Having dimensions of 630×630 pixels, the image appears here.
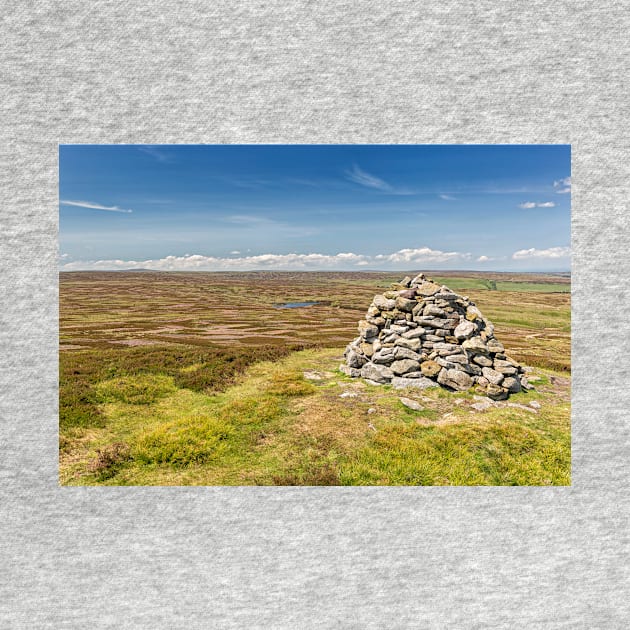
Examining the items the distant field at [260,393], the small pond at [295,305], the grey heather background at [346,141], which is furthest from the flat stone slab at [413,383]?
the small pond at [295,305]

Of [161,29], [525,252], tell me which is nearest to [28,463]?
[161,29]

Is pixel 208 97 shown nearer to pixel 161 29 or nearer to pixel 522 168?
pixel 161 29

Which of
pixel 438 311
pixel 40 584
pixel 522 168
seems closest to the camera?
pixel 40 584

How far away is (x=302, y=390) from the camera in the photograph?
3.38 metres

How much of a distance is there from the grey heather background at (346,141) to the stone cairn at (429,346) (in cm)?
81

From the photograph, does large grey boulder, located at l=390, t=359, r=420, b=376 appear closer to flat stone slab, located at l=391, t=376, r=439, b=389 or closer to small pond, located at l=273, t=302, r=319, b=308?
flat stone slab, located at l=391, t=376, r=439, b=389

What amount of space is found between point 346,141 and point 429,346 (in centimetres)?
264

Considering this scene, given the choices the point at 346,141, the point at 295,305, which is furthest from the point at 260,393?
the point at 346,141

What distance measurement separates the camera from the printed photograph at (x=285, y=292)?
293 centimetres

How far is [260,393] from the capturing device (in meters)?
3.34

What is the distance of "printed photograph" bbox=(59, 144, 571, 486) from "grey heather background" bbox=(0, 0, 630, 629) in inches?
6.3

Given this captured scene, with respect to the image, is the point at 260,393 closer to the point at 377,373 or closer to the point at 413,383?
the point at 377,373

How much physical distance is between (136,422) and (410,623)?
3.36m

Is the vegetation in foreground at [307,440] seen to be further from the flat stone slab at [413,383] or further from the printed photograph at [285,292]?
the flat stone slab at [413,383]
